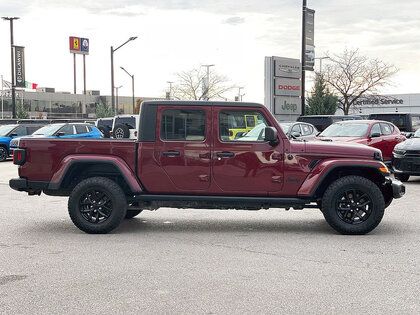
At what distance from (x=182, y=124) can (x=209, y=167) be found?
0.72m

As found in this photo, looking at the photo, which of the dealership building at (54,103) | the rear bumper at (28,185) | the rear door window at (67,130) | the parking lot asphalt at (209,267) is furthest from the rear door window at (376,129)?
the dealership building at (54,103)

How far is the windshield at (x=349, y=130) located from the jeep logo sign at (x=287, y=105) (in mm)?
16987

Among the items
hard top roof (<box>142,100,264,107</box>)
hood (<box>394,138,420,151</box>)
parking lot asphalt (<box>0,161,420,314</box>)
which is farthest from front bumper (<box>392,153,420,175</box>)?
hard top roof (<box>142,100,264,107</box>)

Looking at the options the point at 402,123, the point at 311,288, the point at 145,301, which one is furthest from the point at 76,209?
the point at 402,123

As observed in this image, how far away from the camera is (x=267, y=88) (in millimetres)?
33844

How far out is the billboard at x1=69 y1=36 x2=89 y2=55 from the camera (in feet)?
298

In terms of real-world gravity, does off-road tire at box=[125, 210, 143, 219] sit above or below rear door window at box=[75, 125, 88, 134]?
below

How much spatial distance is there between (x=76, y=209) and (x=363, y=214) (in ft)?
13.2

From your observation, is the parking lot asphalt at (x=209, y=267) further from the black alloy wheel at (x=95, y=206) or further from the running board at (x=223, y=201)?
the running board at (x=223, y=201)

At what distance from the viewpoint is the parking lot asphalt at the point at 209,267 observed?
15.7 ft

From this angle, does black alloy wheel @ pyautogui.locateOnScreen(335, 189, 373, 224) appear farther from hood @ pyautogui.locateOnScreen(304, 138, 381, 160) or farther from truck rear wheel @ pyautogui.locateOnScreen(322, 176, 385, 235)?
hood @ pyautogui.locateOnScreen(304, 138, 381, 160)

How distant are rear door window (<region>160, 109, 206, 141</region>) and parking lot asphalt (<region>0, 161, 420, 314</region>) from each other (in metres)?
1.38

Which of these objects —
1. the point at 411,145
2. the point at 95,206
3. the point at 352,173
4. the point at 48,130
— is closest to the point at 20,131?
the point at 48,130

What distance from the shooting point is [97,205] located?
7.89 metres
